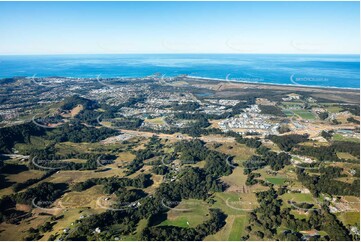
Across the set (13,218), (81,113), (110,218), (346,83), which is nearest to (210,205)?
(110,218)

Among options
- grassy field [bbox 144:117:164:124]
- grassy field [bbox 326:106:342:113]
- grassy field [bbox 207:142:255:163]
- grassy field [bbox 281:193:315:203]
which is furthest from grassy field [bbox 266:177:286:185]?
grassy field [bbox 326:106:342:113]

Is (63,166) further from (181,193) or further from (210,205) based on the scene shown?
(210,205)

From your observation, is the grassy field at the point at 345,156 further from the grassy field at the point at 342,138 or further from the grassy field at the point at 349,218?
the grassy field at the point at 349,218

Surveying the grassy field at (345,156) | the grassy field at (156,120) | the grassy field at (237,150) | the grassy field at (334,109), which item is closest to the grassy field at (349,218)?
the grassy field at (345,156)

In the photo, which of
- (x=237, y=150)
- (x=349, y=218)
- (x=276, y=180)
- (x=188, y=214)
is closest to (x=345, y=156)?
(x=276, y=180)

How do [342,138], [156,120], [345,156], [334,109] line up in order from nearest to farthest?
[345,156], [342,138], [156,120], [334,109]

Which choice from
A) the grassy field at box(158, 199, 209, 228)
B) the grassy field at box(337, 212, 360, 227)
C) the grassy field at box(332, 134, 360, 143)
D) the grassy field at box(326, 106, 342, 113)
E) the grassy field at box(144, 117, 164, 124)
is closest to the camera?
the grassy field at box(337, 212, 360, 227)

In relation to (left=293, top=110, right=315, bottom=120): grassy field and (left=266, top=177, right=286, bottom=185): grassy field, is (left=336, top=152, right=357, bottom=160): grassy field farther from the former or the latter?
(left=293, top=110, right=315, bottom=120): grassy field

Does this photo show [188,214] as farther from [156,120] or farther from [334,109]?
[334,109]

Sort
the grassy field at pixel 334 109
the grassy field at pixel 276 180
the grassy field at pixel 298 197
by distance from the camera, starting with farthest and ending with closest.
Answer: the grassy field at pixel 334 109 < the grassy field at pixel 276 180 < the grassy field at pixel 298 197

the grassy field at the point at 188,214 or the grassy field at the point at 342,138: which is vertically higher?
the grassy field at the point at 342,138

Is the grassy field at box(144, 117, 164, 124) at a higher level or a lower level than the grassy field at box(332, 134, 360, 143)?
lower
